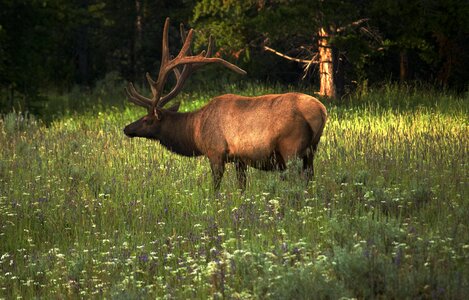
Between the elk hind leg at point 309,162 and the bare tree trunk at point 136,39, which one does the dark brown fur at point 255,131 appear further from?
the bare tree trunk at point 136,39

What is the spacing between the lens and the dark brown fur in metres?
9.40

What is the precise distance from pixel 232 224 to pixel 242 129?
2.24 meters

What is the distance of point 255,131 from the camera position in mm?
9695

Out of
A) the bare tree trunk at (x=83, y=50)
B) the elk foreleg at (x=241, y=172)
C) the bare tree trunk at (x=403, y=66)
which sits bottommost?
the bare tree trunk at (x=83, y=50)

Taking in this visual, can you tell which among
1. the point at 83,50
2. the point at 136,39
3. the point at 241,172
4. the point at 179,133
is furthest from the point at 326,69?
the point at 83,50

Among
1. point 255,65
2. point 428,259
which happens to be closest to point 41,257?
point 428,259

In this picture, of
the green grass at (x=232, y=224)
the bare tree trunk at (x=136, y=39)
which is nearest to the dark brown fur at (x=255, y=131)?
the green grass at (x=232, y=224)

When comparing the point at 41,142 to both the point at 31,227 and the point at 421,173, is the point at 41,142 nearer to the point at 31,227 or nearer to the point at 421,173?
the point at 31,227

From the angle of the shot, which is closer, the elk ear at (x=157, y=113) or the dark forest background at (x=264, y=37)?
the elk ear at (x=157, y=113)

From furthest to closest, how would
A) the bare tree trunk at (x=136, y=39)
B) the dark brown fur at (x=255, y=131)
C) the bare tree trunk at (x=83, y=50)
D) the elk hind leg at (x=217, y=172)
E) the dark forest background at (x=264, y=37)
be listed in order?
the bare tree trunk at (x=83, y=50)
the bare tree trunk at (x=136, y=39)
the dark forest background at (x=264, y=37)
the elk hind leg at (x=217, y=172)
the dark brown fur at (x=255, y=131)

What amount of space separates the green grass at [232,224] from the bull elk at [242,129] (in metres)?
0.30

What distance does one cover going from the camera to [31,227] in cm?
862

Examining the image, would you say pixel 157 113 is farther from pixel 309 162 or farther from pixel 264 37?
pixel 264 37

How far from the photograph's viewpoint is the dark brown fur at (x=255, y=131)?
9.40 metres
